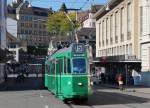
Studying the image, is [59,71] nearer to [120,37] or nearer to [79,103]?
[79,103]

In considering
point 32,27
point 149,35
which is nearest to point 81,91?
point 149,35

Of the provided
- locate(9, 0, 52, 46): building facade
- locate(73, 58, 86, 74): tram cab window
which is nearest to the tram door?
locate(73, 58, 86, 74): tram cab window

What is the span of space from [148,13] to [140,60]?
6.44 metres

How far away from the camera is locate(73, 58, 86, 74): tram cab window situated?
28203mm

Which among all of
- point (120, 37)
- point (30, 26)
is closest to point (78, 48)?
point (120, 37)

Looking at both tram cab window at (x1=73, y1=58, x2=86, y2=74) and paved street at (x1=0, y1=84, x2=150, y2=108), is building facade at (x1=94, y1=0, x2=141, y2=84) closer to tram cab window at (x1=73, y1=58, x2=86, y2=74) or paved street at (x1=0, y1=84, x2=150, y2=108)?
paved street at (x1=0, y1=84, x2=150, y2=108)

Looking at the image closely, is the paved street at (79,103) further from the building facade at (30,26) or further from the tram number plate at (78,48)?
the building facade at (30,26)

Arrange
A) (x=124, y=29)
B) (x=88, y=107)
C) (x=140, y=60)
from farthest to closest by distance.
Answer: (x=124, y=29) → (x=140, y=60) → (x=88, y=107)

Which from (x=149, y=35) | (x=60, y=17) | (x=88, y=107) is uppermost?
(x=60, y=17)

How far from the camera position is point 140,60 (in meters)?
64.1

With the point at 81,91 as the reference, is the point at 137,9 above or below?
above

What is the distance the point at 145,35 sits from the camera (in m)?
61.2

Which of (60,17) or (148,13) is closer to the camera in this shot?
(148,13)

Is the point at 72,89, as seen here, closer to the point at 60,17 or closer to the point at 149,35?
the point at 149,35
